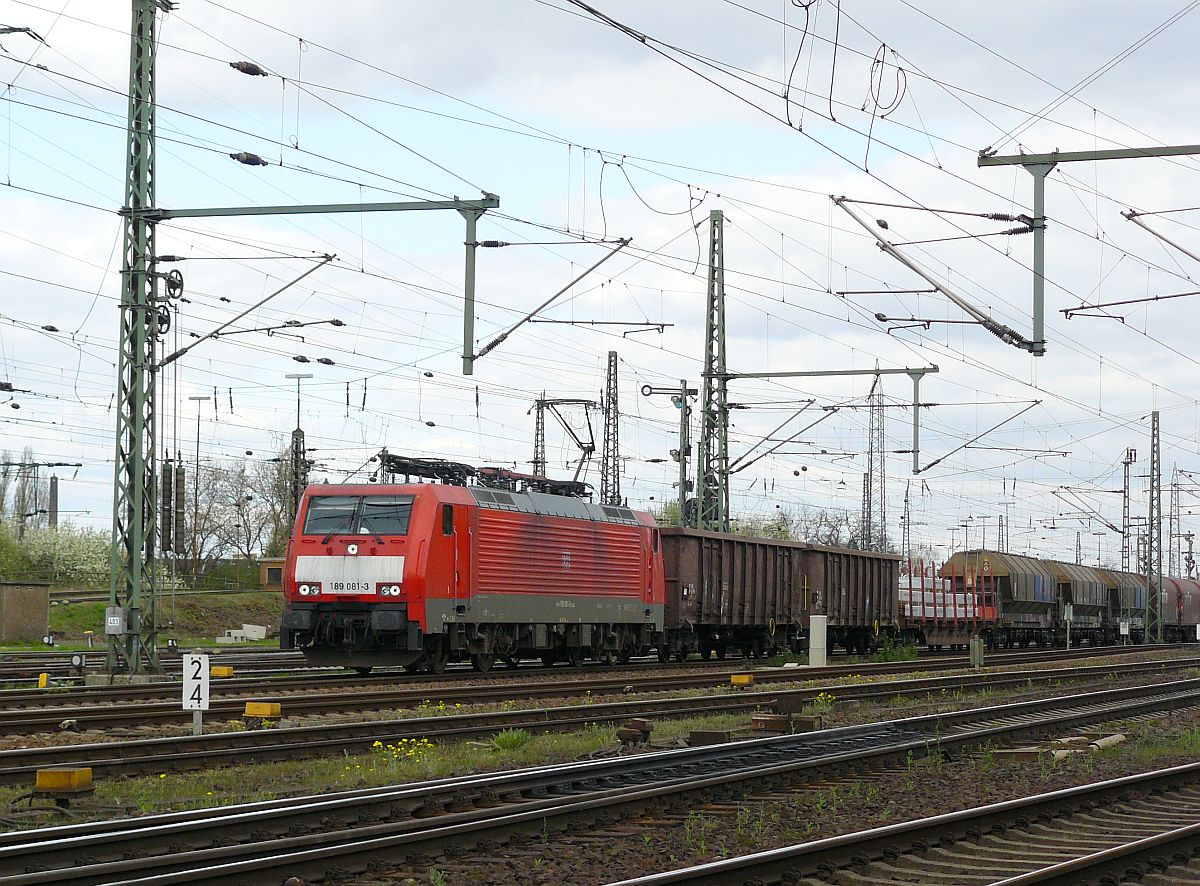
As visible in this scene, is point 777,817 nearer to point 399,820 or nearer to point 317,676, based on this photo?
point 399,820

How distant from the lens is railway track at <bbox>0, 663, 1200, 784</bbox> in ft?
42.8

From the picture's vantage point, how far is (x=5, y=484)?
4053 inches

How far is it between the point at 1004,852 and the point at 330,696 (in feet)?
41.8

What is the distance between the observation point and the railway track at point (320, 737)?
13.0 metres

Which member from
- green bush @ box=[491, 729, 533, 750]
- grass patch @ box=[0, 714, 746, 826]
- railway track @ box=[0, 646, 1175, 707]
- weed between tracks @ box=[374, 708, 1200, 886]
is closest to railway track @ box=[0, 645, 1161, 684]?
railway track @ box=[0, 646, 1175, 707]

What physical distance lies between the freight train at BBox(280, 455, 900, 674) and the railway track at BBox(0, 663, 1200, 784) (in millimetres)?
5042

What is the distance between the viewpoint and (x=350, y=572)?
2448 centimetres

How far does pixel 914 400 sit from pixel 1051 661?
899cm

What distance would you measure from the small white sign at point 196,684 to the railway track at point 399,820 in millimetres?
4035

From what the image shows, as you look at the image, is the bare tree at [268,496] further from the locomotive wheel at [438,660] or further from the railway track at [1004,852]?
the railway track at [1004,852]

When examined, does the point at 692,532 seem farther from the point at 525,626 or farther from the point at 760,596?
the point at 525,626

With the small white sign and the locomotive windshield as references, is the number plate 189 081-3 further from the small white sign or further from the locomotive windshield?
the small white sign

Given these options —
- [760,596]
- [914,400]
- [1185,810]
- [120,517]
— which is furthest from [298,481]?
[1185,810]

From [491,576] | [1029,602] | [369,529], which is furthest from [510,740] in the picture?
[1029,602]
